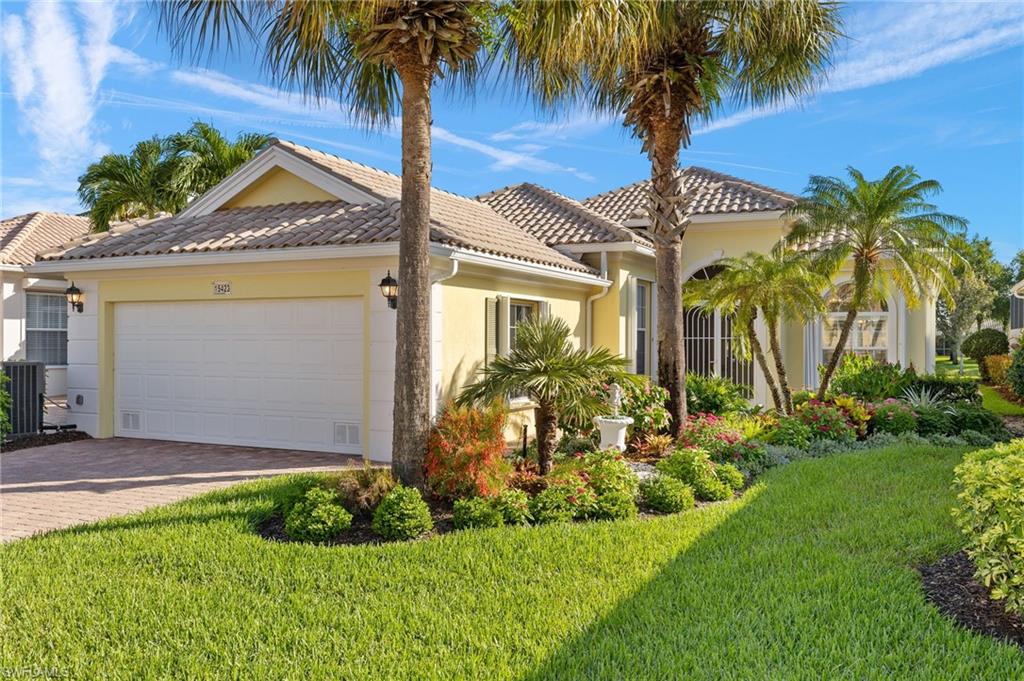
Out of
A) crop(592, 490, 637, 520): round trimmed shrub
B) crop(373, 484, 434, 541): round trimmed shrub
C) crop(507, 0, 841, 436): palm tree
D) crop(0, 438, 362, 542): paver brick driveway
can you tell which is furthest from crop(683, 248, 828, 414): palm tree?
crop(373, 484, 434, 541): round trimmed shrub

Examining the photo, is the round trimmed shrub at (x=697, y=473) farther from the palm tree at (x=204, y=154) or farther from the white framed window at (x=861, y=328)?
the palm tree at (x=204, y=154)

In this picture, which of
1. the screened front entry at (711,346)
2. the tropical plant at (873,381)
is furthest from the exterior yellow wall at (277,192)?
the tropical plant at (873,381)

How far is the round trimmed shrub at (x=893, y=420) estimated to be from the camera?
13156 millimetres

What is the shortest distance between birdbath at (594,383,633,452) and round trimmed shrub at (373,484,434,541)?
4177 mm

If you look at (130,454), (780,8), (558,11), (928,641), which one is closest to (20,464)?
(130,454)

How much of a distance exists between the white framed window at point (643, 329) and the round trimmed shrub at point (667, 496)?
871 centimetres

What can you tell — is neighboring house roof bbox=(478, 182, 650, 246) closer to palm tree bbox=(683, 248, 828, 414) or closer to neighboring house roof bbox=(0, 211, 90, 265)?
palm tree bbox=(683, 248, 828, 414)

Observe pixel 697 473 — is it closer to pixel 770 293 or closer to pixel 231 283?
pixel 770 293

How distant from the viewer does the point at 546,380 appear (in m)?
8.97

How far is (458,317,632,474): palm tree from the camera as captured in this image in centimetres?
905

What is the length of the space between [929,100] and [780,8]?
4.91 meters

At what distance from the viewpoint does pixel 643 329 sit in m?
17.1

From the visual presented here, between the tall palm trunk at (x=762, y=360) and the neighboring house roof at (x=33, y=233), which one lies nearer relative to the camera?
the tall palm trunk at (x=762, y=360)

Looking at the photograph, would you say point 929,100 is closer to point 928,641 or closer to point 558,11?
point 558,11
